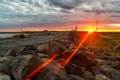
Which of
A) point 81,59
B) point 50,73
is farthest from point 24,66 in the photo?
point 81,59

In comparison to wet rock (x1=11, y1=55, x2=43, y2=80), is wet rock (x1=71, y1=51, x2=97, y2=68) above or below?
below

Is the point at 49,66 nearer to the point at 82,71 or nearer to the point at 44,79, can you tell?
the point at 44,79

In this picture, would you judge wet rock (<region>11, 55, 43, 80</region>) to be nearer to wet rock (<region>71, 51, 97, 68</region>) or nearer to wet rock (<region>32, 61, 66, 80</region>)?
wet rock (<region>32, 61, 66, 80</region>)

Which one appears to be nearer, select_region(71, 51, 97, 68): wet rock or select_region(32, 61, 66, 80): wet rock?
select_region(32, 61, 66, 80): wet rock

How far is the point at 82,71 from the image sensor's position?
Result: 1176 cm

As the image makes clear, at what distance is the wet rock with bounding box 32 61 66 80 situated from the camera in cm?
888

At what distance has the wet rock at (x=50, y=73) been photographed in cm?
888

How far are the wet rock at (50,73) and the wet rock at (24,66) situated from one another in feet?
1.14

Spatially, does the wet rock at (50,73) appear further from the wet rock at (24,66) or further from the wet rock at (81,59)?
the wet rock at (81,59)

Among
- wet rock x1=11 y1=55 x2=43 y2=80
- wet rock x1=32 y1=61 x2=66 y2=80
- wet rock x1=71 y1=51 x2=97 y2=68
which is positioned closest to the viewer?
wet rock x1=32 y1=61 x2=66 y2=80

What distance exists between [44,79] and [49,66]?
0.87 m

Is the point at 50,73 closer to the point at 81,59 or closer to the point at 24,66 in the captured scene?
the point at 24,66

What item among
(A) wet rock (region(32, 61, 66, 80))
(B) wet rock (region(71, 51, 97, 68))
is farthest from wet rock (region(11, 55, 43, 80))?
(B) wet rock (region(71, 51, 97, 68))

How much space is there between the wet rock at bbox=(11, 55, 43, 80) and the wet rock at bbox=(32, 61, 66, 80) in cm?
35
